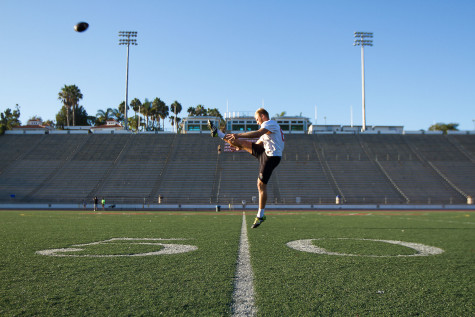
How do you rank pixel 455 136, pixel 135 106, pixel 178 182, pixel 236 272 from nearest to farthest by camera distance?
pixel 236 272
pixel 178 182
pixel 455 136
pixel 135 106

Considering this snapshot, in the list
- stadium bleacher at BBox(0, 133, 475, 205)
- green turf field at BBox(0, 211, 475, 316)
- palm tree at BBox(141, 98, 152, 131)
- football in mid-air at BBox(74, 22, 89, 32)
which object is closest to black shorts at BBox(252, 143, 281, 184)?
green turf field at BBox(0, 211, 475, 316)

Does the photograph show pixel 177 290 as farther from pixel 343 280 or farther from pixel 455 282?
pixel 455 282

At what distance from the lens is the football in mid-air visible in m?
12.8

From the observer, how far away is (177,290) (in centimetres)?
406

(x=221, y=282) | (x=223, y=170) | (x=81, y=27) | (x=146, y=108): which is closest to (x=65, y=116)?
(x=146, y=108)

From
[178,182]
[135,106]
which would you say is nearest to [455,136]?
[178,182]

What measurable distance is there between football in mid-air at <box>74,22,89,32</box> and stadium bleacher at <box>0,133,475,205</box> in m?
26.4

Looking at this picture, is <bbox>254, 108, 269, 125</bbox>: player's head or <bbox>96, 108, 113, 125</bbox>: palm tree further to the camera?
<bbox>96, 108, 113, 125</bbox>: palm tree

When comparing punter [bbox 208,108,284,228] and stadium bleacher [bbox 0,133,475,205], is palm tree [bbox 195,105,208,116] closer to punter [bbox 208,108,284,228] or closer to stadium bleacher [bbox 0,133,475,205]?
stadium bleacher [bbox 0,133,475,205]

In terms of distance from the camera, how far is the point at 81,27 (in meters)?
13.0

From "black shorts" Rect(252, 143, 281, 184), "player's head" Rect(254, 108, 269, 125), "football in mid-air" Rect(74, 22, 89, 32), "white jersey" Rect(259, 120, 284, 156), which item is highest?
"football in mid-air" Rect(74, 22, 89, 32)

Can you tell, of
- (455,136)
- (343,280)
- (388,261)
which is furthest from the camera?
(455,136)

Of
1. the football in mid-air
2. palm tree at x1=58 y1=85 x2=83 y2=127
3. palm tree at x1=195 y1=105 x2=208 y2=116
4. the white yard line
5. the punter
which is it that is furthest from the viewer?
palm tree at x1=195 y1=105 x2=208 y2=116

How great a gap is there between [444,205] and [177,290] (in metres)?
37.4
